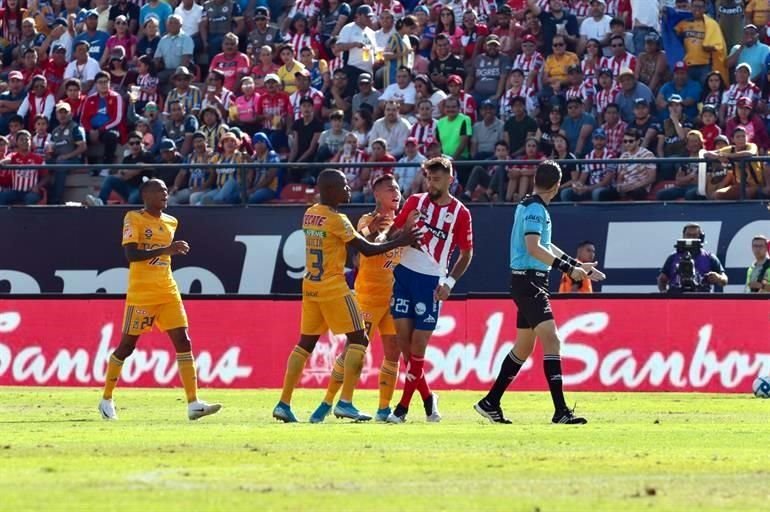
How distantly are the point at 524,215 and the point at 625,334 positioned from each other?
782 centimetres

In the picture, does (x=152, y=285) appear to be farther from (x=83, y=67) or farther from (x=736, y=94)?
(x=83, y=67)

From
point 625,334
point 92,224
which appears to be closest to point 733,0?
point 625,334

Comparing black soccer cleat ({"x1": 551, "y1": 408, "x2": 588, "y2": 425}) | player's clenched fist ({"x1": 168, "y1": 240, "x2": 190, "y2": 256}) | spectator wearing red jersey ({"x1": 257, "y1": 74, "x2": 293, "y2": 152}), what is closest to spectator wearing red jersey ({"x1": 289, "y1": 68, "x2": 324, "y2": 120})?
spectator wearing red jersey ({"x1": 257, "y1": 74, "x2": 293, "y2": 152})

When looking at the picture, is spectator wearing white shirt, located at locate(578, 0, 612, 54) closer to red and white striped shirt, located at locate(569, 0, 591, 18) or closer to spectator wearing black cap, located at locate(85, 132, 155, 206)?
red and white striped shirt, located at locate(569, 0, 591, 18)

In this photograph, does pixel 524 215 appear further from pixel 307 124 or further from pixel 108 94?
pixel 108 94

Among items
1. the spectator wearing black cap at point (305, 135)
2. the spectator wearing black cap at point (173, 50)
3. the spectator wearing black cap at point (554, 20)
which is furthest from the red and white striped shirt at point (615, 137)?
the spectator wearing black cap at point (173, 50)

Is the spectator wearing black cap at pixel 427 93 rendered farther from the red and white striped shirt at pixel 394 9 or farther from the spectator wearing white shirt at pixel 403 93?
the red and white striped shirt at pixel 394 9

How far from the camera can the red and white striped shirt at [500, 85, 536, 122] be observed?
1024 inches

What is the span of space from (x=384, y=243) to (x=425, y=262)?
0.65m

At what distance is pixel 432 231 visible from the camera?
1495 centimetres

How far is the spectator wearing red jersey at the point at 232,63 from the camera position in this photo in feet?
96.7

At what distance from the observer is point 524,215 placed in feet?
47.1

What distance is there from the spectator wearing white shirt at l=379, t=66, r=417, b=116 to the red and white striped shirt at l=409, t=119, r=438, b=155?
2.93ft

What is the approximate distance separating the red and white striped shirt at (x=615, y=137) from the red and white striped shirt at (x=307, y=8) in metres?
7.37
